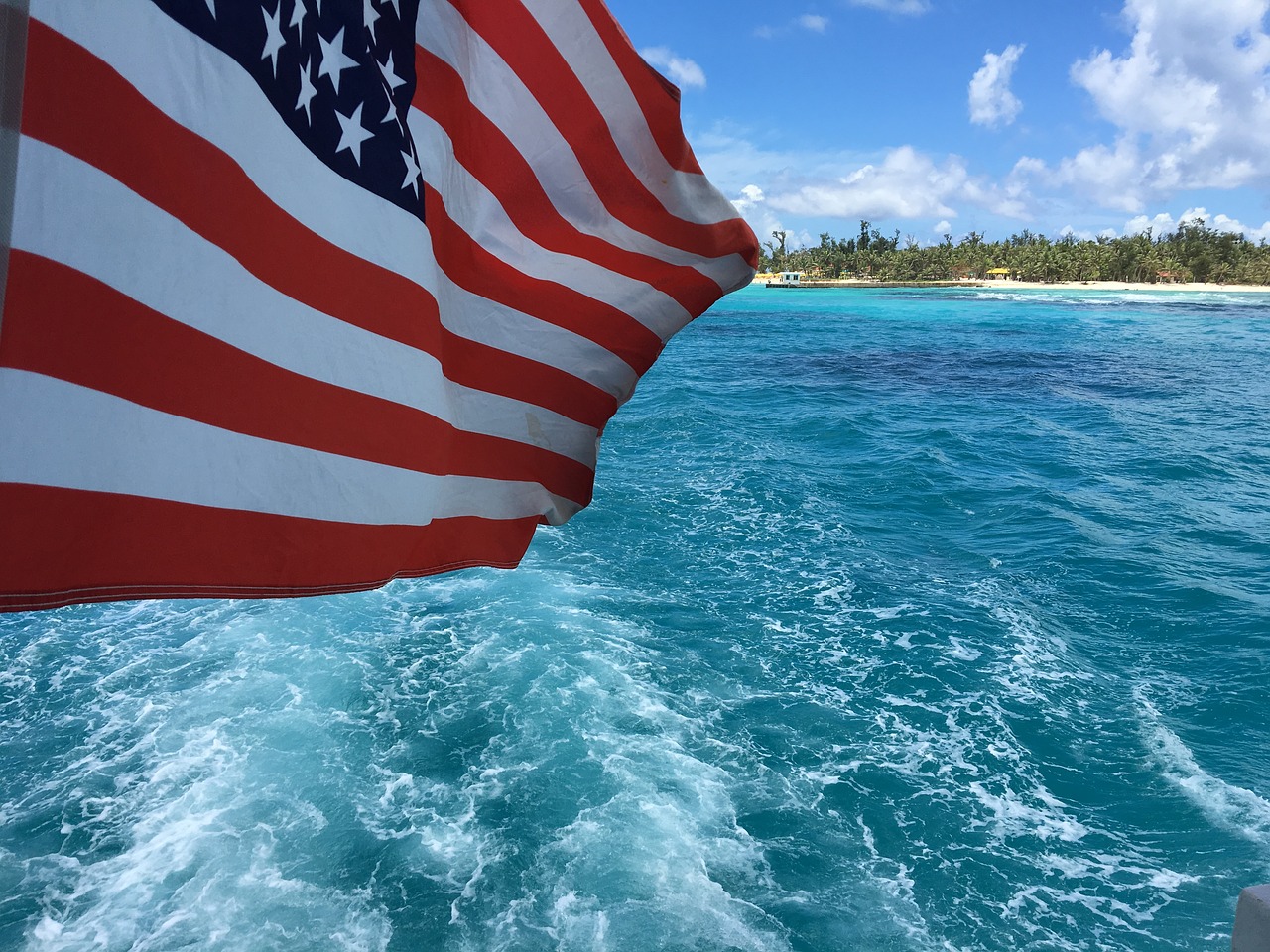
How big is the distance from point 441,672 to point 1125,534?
1221 centimetres

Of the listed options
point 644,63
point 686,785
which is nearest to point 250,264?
point 644,63

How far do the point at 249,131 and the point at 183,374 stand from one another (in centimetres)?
58

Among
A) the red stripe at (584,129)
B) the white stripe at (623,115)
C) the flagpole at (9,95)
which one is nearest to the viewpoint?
the flagpole at (9,95)

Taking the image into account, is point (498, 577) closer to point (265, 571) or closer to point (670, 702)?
point (670, 702)

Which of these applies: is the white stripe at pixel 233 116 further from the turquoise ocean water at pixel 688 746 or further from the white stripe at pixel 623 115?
the turquoise ocean water at pixel 688 746

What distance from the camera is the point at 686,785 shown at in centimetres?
801

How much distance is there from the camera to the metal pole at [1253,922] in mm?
2281

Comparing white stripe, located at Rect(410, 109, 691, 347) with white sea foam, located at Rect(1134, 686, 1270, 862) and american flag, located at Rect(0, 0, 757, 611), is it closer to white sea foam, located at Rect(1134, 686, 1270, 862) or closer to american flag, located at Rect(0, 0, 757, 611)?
american flag, located at Rect(0, 0, 757, 611)

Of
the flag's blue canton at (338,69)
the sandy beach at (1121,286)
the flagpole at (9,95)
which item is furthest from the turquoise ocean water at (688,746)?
the sandy beach at (1121,286)

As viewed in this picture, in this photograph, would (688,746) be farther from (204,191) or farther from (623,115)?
(204,191)

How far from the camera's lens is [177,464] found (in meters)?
1.80

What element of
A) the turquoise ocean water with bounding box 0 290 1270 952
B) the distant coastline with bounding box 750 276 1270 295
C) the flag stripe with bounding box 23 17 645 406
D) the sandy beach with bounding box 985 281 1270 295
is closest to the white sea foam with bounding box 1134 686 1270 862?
the turquoise ocean water with bounding box 0 290 1270 952

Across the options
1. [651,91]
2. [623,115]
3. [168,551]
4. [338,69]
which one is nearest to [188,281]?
[168,551]

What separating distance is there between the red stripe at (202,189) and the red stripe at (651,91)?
1.26 m
